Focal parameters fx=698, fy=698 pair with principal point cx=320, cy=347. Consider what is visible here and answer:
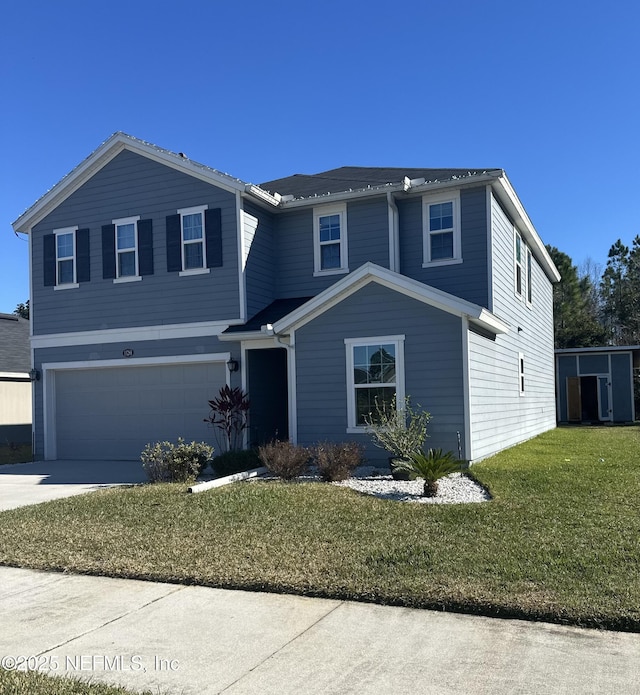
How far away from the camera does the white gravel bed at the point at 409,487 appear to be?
965 centimetres

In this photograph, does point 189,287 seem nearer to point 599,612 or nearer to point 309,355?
point 309,355

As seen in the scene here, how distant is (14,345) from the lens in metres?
24.8

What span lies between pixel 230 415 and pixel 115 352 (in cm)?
367

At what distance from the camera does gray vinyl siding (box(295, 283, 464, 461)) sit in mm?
12414

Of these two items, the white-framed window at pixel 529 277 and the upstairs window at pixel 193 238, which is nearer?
the upstairs window at pixel 193 238

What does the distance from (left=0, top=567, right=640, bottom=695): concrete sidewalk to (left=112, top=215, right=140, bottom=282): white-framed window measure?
11.3 m

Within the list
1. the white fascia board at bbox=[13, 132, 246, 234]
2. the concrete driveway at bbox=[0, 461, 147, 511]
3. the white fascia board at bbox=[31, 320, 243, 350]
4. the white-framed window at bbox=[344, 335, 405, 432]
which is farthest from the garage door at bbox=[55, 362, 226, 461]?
the white fascia board at bbox=[13, 132, 246, 234]

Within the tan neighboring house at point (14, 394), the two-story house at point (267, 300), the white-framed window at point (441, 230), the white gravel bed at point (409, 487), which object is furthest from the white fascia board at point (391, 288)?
the tan neighboring house at point (14, 394)

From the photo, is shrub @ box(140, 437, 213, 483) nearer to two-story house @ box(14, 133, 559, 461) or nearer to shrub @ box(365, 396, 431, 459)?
two-story house @ box(14, 133, 559, 461)

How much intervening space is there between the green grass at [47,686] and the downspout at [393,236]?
11.7 meters

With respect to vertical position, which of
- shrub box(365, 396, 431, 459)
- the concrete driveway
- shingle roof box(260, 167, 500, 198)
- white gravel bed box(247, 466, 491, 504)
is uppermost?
shingle roof box(260, 167, 500, 198)

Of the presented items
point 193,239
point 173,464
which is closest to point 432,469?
point 173,464

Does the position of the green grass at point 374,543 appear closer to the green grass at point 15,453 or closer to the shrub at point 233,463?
the shrub at point 233,463

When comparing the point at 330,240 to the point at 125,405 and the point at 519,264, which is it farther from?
the point at 125,405
